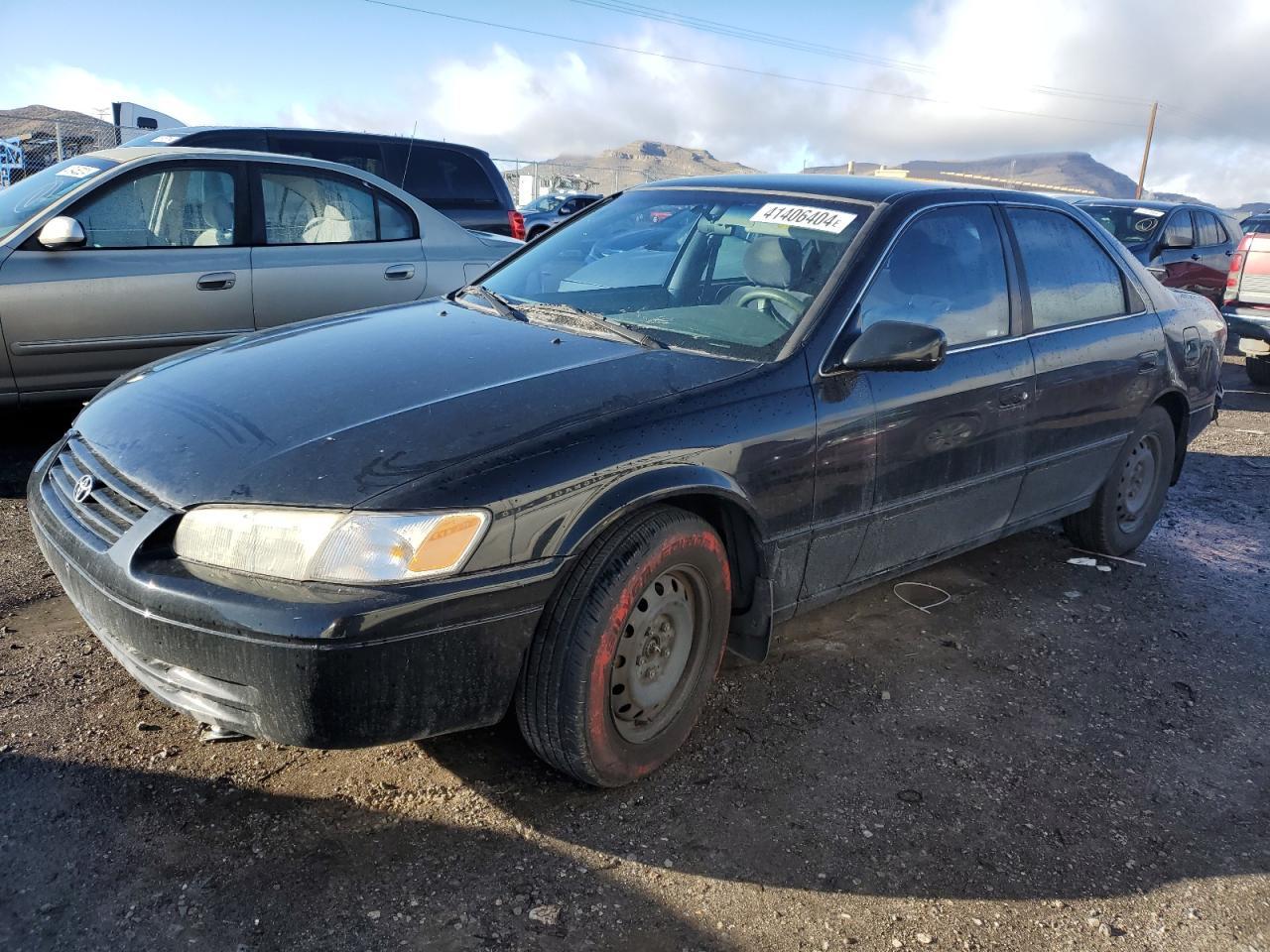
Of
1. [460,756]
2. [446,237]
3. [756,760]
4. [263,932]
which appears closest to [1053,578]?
[756,760]

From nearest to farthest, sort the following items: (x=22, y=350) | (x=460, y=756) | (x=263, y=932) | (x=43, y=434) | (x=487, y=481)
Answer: (x=263, y=932)
(x=487, y=481)
(x=460, y=756)
(x=22, y=350)
(x=43, y=434)

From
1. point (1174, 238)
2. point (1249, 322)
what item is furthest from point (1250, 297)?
point (1174, 238)

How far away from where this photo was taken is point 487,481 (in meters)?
2.29

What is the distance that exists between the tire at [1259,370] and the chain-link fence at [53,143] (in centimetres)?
1545

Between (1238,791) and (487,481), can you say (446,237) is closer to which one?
(487,481)

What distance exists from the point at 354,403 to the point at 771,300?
138 cm

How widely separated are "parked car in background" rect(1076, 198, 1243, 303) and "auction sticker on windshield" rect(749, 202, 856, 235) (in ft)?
27.3

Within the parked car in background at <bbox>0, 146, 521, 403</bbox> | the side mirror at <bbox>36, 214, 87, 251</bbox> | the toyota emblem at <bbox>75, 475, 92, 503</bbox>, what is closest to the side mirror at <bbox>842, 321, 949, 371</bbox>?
the toyota emblem at <bbox>75, 475, 92, 503</bbox>

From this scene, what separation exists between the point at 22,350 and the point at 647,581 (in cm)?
405

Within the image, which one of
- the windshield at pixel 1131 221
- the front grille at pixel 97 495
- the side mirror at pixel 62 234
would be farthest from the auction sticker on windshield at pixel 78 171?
the windshield at pixel 1131 221

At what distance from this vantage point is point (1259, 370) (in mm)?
10102

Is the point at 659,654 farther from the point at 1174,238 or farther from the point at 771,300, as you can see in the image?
the point at 1174,238

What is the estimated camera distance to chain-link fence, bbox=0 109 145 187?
1620 centimetres

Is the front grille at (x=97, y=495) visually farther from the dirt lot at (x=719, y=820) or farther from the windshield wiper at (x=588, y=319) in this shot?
the windshield wiper at (x=588, y=319)
